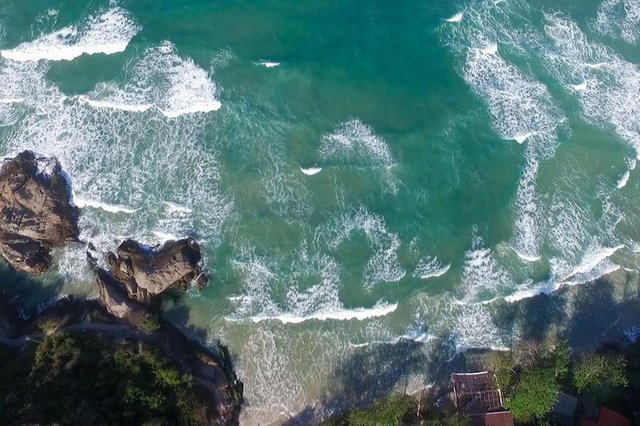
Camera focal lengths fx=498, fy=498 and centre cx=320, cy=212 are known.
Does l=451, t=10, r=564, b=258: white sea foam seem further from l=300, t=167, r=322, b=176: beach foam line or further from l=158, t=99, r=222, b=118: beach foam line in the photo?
l=158, t=99, r=222, b=118: beach foam line

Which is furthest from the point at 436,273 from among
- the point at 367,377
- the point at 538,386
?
the point at 538,386

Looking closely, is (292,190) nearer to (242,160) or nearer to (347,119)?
(242,160)

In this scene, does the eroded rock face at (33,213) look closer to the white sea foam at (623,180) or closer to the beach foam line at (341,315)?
the beach foam line at (341,315)

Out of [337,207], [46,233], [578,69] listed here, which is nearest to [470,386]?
[337,207]

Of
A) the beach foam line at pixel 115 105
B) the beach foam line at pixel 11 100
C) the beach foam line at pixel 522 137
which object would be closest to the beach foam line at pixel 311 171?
the beach foam line at pixel 115 105

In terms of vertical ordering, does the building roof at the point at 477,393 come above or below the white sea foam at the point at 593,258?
below

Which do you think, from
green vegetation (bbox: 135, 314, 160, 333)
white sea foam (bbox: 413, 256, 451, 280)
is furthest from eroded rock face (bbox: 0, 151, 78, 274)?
white sea foam (bbox: 413, 256, 451, 280)

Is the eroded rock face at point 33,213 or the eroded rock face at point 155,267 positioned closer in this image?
the eroded rock face at point 155,267
